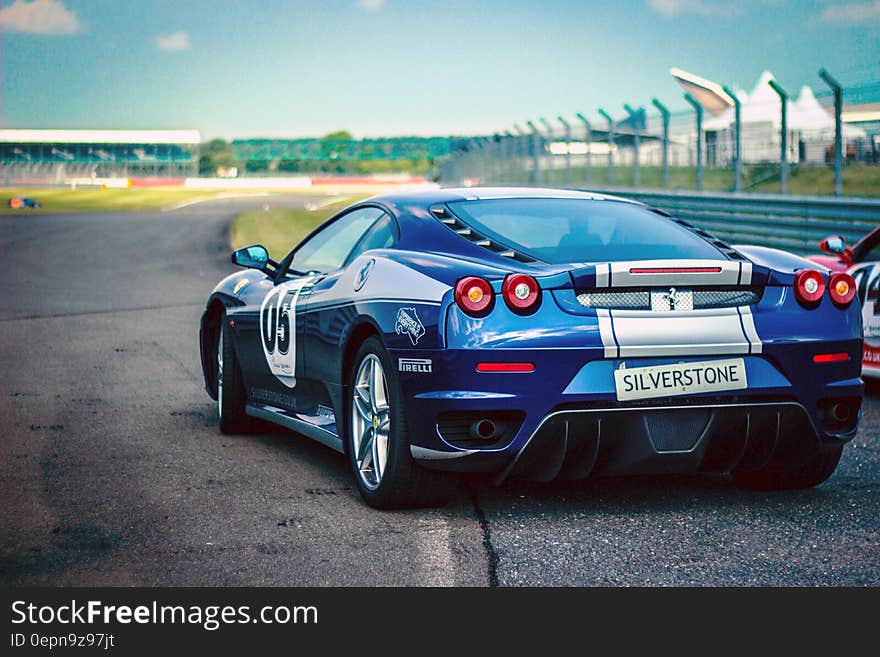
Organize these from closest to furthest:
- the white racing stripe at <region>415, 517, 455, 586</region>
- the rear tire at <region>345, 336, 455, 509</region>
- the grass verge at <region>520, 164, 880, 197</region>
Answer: the white racing stripe at <region>415, 517, 455, 586</region> → the rear tire at <region>345, 336, 455, 509</region> → the grass verge at <region>520, 164, 880, 197</region>

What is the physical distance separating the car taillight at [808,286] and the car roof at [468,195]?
3.39ft

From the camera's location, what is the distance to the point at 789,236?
15.4m

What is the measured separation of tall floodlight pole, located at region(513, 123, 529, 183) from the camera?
30.1m

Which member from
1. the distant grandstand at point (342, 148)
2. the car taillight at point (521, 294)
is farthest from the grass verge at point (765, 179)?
the distant grandstand at point (342, 148)

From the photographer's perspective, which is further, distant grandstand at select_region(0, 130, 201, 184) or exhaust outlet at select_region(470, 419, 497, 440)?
distant grandstand at select_region(0, 130, 201, 184)

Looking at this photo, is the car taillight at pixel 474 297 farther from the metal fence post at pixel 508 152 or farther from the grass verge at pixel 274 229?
the metal fence post at pixel 508 152

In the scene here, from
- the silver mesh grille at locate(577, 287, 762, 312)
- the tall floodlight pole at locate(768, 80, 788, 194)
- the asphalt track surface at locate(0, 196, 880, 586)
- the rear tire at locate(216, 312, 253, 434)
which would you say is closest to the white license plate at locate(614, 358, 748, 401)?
the silver mesh grille at locate(577, 287, 762, 312)

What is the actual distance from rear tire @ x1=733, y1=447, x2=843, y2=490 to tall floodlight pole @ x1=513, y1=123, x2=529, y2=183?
80.1 ft

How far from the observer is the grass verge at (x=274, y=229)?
27.2 metres

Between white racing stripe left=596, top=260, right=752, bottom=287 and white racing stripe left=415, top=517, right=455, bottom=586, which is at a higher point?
white racing stripe left=596, top=260, right=752, bottom=287

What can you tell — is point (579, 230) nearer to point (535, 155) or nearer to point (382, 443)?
point (382, 443)

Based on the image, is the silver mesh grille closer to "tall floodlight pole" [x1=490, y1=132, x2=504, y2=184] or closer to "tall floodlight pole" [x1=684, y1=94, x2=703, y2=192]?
"tall floodlight pole" [x1=684, y1=94, x2=703, y2=192]

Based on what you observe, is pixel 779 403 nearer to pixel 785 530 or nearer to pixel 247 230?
pixel 785 530

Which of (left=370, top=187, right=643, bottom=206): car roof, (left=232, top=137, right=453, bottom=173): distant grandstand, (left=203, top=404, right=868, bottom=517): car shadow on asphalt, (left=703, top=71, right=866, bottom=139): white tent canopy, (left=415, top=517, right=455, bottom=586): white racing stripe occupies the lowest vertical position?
(left=203, top=404, right=868, bottom=517): car shadow on asphalt
